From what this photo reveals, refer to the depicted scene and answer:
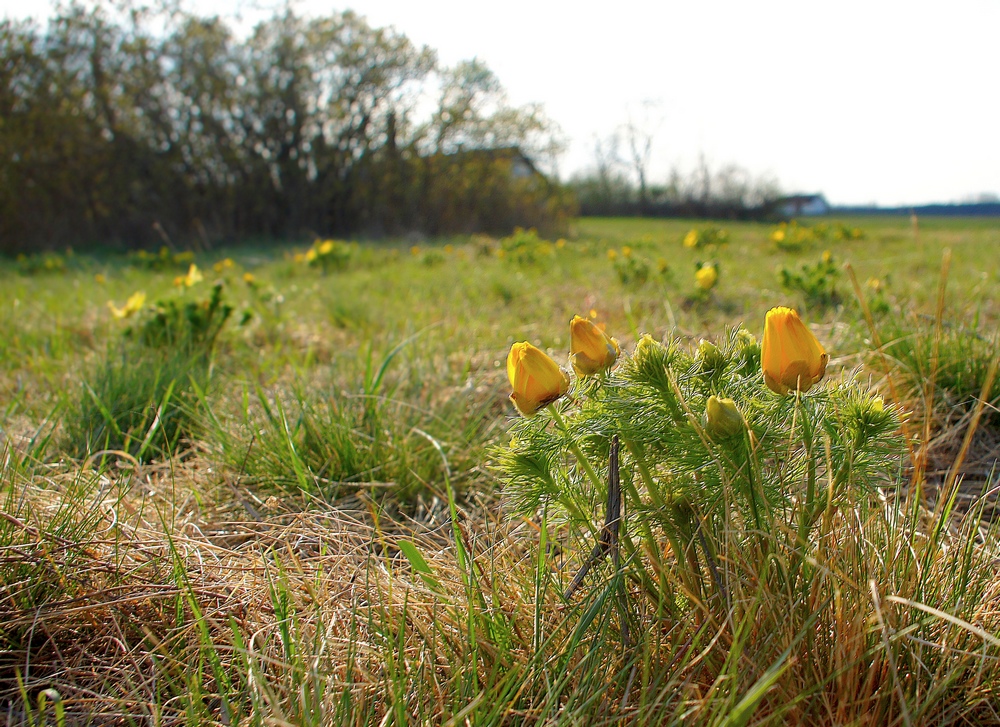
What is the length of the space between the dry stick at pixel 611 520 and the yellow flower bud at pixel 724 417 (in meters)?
0.14

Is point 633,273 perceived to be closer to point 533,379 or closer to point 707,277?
point 707,277

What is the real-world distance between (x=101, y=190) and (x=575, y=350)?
528 inches

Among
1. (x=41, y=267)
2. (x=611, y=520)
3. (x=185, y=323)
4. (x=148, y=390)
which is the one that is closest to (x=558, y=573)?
(x=611, y=520)

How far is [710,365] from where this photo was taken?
915 millimetres

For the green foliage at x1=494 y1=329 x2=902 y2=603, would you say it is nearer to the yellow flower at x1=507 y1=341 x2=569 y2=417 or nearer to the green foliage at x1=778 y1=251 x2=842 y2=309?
the yellow flower at x1=507 y1=341 x2=569 y2=417

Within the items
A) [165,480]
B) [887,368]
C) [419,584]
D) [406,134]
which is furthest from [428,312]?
[406,134]

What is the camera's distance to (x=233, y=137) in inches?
476

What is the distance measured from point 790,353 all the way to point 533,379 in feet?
1.05

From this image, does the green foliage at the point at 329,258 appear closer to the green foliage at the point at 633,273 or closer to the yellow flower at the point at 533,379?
the green foliage at the point at 633,273

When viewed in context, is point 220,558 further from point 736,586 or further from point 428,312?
point 428,312

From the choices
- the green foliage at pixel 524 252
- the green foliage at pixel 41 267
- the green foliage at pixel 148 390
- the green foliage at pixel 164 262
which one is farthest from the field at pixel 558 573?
the green foliage at pixel 41 267

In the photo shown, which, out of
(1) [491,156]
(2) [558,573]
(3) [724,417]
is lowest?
(2) [558,573]

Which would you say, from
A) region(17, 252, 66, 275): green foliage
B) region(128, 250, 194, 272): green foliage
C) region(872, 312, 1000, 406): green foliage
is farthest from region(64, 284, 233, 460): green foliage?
region(17, 252, 66, 275): green foliage

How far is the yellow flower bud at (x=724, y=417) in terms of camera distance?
0.77 m
